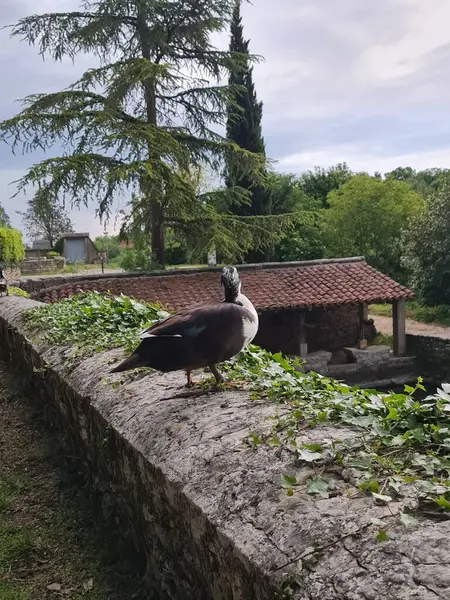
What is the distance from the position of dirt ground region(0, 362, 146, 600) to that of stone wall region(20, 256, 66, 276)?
104 feet

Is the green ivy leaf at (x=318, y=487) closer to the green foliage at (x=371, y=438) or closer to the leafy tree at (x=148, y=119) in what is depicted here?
the green foliage at (x=371, y=438)

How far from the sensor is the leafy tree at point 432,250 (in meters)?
23.8

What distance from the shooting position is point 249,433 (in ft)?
7.11

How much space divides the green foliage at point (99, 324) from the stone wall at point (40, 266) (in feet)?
99.6

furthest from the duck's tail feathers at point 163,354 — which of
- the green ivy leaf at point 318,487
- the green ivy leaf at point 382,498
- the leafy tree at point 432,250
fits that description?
the leafy tree at point 432,250

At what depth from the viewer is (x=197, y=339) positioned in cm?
268

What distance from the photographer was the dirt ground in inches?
108

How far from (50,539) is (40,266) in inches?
1337

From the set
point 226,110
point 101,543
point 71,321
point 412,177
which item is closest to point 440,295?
point 226,110

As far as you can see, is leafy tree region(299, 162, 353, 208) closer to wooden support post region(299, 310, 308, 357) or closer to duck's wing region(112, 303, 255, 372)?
wooden support post region(299, 310, 308, 357)

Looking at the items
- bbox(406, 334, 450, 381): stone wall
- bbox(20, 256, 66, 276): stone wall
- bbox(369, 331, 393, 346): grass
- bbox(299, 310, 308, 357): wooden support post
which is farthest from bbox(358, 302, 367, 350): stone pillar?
bbox(20, 256, 66, 276): stone wall

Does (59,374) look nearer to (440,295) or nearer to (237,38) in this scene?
(440,295)

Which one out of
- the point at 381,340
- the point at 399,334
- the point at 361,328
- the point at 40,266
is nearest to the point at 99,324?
the point at 361,328

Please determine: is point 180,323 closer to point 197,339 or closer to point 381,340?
point 197,339
